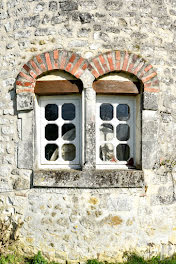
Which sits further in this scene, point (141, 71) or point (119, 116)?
point (119, 116)

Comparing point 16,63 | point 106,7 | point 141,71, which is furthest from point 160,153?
point 16,63

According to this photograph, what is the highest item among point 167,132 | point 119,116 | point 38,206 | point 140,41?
point 140,41

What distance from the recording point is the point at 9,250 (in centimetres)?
354

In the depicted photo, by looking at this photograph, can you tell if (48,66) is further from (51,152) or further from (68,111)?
(51,152)

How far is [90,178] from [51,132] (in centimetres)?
95

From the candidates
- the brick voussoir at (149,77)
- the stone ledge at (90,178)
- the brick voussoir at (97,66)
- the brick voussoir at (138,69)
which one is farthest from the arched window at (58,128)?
the brick voussoir at (149,77)

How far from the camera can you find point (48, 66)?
3434 millimetres

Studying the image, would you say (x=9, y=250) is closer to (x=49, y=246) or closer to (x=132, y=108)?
(x=49, y=246)

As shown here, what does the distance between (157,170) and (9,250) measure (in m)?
2.55

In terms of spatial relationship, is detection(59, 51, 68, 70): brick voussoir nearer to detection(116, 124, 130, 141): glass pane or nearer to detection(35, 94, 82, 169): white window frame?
detection(35, 94, 82, 169): white window frame

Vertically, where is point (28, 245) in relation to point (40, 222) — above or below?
below

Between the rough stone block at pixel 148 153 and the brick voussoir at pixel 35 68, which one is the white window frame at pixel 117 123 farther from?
the brick voussoir at pixel 35 68

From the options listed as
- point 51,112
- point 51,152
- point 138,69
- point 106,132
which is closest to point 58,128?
point 51,112

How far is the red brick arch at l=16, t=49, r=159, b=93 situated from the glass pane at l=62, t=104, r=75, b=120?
0.50 m
